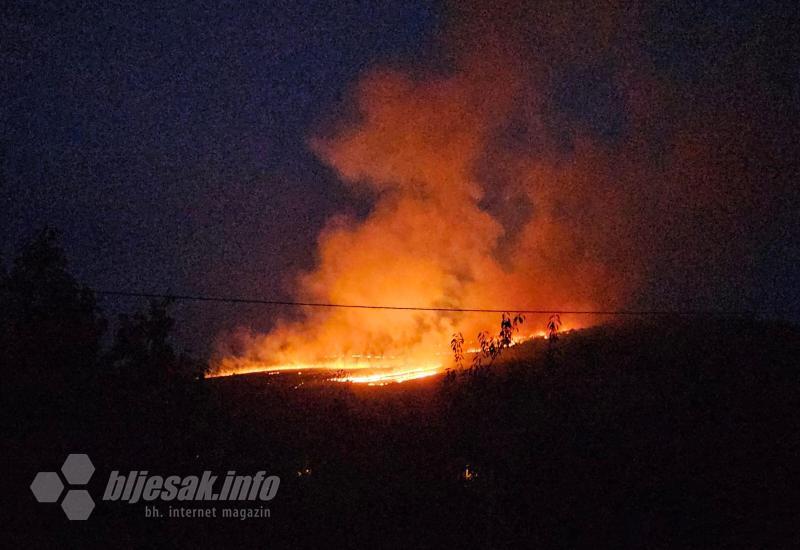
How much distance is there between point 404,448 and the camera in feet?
33.0

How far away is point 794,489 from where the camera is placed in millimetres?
9391

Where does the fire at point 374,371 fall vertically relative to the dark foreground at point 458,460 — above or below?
above

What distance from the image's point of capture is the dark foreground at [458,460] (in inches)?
298

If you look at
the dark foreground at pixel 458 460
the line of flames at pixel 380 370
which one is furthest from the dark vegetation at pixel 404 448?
the line of flames at pixel 380 370

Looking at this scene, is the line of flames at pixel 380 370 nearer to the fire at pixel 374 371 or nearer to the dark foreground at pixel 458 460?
the fire at pixel 374 371

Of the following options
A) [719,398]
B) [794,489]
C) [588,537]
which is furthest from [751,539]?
[719,398]

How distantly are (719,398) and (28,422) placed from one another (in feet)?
49.4

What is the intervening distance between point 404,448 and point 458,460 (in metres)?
1.19

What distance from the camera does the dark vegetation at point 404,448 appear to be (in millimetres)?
7672

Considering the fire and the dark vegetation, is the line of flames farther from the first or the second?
the dark vegetation

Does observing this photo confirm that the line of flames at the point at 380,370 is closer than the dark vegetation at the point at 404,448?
No

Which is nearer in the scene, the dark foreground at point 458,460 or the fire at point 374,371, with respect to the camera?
the dark foreground at point 458,460

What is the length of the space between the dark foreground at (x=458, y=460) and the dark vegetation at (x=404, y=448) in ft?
0.11

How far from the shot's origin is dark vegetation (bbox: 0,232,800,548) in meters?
7.67
